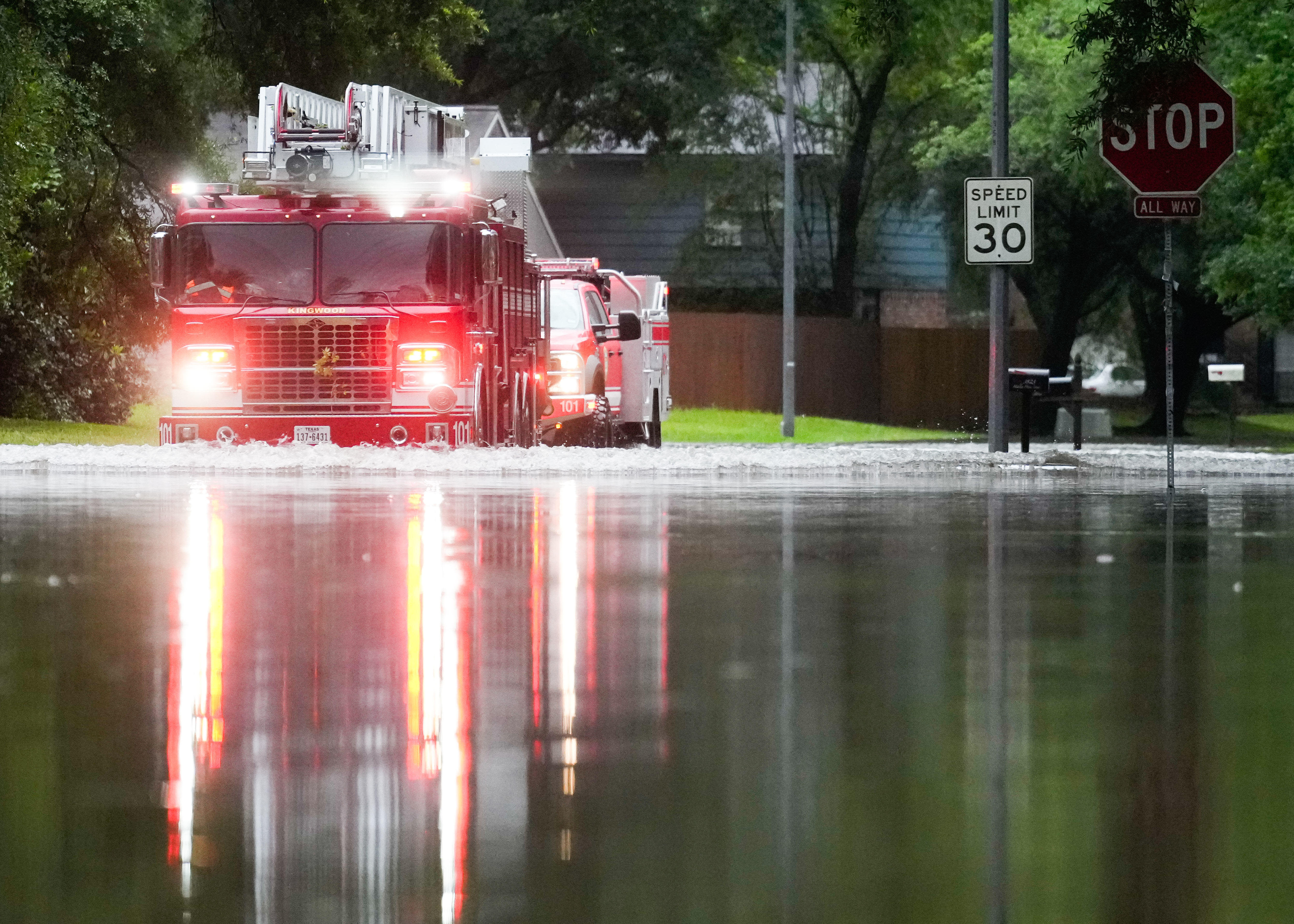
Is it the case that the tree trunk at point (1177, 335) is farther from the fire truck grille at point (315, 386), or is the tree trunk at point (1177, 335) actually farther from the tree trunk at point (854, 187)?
the fire truck grille at point (315, 386)

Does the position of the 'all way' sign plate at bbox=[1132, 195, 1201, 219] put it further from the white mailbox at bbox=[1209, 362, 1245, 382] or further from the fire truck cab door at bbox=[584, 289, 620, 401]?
the white mailbox at bbox=[1209, 362, 1245, 382]

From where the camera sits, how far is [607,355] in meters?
33.0

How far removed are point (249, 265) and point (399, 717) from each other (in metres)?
17.5

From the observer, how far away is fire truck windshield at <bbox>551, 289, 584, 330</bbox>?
3145 cm

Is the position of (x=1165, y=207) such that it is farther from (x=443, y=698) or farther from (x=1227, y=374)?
(x=1227, y=374)

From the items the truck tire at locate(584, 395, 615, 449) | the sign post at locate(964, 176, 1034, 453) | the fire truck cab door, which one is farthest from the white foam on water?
the fire truck cab door

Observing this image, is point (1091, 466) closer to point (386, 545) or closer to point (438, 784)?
point (386, 545)

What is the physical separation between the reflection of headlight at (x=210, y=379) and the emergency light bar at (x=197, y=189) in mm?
1723

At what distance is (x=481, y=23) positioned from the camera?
36.8 metres

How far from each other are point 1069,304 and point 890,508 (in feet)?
125

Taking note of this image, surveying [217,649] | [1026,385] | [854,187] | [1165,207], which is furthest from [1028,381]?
[854,187]

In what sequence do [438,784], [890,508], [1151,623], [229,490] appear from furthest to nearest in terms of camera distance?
1. [229,490]
2. [890,508]
3. [1151,623]
4. [438,784]

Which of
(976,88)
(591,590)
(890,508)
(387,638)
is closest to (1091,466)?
(890,508)

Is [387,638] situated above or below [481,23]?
below
